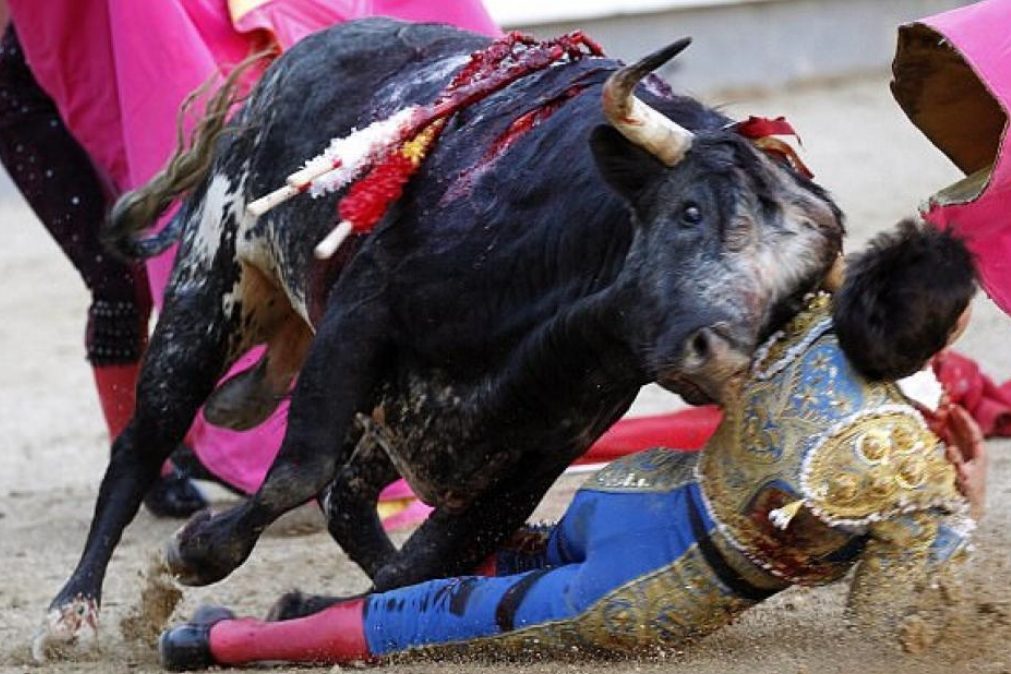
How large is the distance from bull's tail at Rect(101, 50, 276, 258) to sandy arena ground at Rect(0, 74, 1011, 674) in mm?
712

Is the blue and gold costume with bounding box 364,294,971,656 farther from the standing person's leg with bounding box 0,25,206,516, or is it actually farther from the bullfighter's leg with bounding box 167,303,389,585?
the standing person's leg with bounding box 0,25,206,516

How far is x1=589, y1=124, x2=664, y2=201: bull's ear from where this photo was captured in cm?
289

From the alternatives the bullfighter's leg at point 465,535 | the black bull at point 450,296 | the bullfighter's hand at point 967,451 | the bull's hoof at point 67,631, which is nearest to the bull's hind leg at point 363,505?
the black bull at point 450,296

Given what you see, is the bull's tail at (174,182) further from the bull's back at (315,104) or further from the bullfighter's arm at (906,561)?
the bullfighter's arm at (906,561)

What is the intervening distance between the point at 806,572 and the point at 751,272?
46cm

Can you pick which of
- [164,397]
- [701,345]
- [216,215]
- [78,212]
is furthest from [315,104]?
[78,212]

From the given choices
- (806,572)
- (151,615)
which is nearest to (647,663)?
(806,572)

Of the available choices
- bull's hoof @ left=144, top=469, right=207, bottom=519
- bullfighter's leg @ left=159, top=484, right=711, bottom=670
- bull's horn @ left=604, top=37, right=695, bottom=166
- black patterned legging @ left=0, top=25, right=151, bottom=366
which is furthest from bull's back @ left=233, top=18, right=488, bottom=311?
bull's hoof @ left=144, top=469, right=207, bottom=519

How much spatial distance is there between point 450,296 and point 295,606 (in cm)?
77

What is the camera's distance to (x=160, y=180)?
4141 mm

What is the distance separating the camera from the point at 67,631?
12.1 feet

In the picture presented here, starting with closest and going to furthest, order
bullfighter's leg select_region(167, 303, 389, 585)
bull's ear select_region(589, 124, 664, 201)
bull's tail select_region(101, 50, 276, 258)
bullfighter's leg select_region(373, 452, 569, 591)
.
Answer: bull's ear select_region(589, 124, 664, 201) < bullfighter's leg select_region(167, 303, 389, 585) < bullfighter's leg select_region(373, 452, 569, 591) < bull's tail select_region(101, 50, 276, 258)

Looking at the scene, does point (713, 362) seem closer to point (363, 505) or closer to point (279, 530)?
point (363, 505)

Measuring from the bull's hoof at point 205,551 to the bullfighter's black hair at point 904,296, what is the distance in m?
1.25
